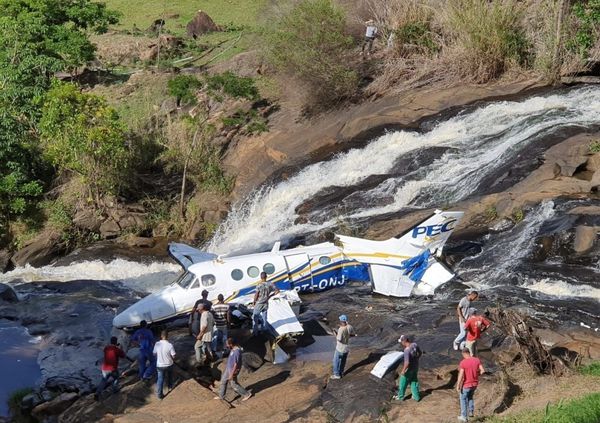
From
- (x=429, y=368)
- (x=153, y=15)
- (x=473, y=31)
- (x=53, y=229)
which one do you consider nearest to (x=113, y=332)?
(x=429, y=368)

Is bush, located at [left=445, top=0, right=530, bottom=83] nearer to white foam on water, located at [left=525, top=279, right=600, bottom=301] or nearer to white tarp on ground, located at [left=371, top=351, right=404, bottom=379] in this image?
white foam on water, located at [left=525, top=279, right=600, bottom=301]

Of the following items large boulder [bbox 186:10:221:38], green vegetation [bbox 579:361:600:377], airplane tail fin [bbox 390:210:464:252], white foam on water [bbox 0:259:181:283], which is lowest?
white foam on water [bbox 0:259:181:283]

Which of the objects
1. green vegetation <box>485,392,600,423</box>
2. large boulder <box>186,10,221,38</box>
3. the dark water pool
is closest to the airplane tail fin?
green vegetation <box>485,392,600,423</box>

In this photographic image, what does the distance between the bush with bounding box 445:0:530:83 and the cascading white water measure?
3073 millimetres

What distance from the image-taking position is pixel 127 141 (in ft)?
119

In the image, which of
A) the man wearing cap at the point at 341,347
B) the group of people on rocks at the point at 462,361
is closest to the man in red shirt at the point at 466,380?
the group of people on rocks at the point at 462,361

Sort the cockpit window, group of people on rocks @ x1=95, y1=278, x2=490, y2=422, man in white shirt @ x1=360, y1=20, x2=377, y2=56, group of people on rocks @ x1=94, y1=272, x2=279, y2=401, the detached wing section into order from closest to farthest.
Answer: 1. group of people on rocks @ x1=95, y1=278, x2=490, y2=422
2. group of people on rocks @ x1=94, y1=272, x2=279, y2=401
3. the cockpit window
4. the detached wing section
5. man in white shirt @ x1=360, y1=20, x2=377, y2=56

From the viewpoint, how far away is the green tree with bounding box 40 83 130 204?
32.4 meters

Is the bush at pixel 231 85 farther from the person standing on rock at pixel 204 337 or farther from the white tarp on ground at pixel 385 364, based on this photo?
the white tarp on ground at pixel 385 364

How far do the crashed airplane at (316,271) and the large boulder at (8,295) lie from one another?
6120mm

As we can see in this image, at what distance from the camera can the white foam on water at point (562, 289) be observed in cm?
2108

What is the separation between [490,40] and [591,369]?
68.4ft

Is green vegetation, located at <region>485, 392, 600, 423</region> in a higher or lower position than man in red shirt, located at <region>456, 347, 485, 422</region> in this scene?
lower

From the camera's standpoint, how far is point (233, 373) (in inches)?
677
